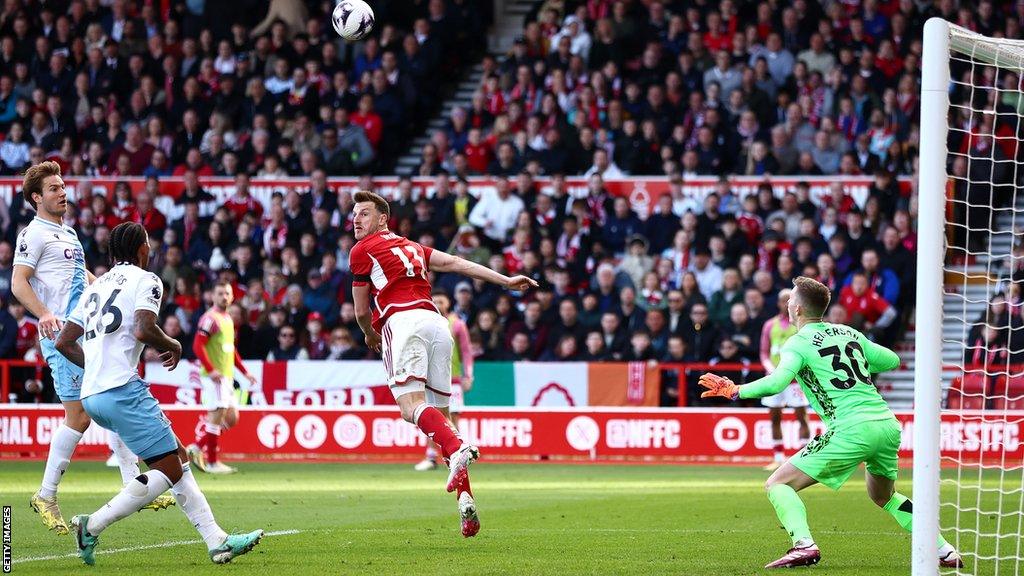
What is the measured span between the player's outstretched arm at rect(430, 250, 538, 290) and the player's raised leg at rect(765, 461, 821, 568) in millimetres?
2098

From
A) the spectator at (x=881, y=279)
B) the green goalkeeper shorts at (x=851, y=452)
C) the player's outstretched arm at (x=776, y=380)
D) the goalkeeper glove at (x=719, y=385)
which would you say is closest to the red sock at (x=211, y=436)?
the spectator at (x=881, y=279)

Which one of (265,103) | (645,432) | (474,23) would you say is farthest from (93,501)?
(474,23)

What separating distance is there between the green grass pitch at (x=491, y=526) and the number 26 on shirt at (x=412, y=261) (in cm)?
179

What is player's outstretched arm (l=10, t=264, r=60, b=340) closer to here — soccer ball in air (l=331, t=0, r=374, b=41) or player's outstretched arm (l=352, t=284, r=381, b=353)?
player's outstretched arm (l=352, t=284, r=381, b=353)

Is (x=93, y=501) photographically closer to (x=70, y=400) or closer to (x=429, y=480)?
(x=70, y=400)

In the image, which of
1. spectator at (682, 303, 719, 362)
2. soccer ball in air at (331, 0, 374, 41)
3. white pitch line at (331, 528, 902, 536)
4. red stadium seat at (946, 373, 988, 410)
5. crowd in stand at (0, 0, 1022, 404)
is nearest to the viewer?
white pitch line at (331, 528, 902, 536)

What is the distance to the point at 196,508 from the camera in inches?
325

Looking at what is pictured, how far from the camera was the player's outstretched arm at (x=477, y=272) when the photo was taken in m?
9.82

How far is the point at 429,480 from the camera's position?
15.6m

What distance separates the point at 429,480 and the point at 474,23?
12.7 m

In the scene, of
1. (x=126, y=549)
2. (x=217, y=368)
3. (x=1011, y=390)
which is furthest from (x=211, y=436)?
(x=1011, y=390)

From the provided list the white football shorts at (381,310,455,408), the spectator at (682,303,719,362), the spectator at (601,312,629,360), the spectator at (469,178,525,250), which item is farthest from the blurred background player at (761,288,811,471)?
the white football shorts at (381,310,455,408)

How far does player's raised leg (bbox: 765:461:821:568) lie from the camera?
8.30 metres

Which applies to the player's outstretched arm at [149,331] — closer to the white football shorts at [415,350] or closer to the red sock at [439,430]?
the red sock at [439,430]
